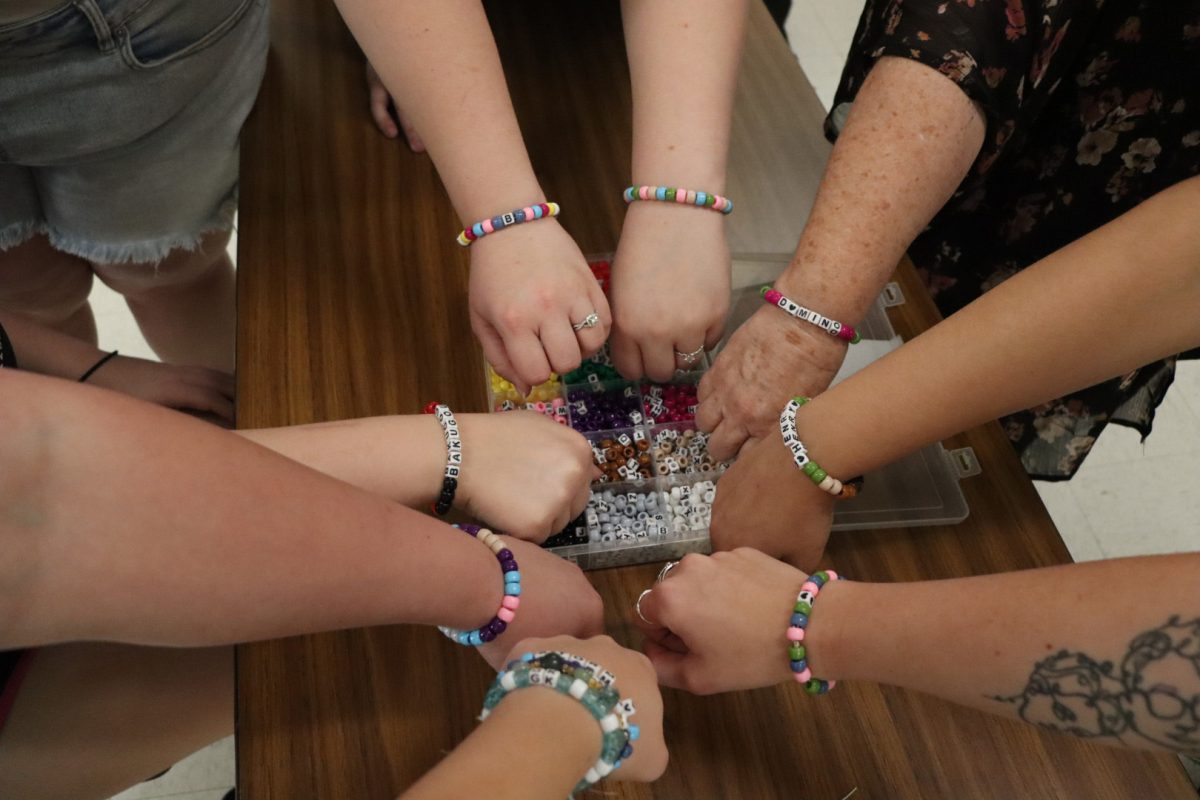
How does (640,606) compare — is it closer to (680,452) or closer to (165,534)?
(680,452)

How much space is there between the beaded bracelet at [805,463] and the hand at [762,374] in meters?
0.04

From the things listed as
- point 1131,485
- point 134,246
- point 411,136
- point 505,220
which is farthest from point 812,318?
point 1131,485

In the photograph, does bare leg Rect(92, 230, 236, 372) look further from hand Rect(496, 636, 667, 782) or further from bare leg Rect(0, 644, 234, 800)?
hand Rect(496, 636, 667, 782)

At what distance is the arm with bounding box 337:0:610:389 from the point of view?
805 millimetres

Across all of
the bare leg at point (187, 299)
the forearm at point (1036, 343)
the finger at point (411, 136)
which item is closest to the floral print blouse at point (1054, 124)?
the forearm at point (1036, 343)

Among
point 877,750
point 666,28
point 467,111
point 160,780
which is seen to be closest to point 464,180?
point 467,111

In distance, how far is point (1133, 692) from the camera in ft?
1.74

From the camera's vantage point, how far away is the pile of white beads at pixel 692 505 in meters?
0.81

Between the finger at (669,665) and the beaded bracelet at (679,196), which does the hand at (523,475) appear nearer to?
the finger at (669,665)

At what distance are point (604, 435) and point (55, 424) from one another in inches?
20.4

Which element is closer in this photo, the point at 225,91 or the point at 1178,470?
the point at 225,91

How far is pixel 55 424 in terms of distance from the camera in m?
0.46

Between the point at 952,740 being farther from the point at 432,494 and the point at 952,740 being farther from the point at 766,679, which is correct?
the point at 432,494

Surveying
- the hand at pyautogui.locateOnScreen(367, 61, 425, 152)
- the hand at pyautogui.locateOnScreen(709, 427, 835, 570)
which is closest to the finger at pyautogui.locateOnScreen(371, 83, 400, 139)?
the hand at pyautogui.locateOnScreen(367, 61, 425, 152)
